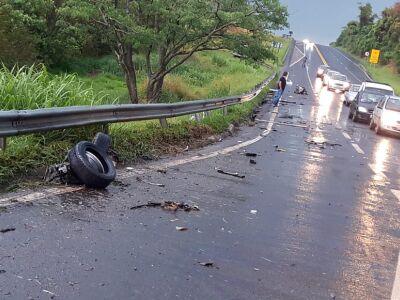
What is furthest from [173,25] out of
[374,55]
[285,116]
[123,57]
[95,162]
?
[374,55]

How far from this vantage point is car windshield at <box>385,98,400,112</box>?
21.6m

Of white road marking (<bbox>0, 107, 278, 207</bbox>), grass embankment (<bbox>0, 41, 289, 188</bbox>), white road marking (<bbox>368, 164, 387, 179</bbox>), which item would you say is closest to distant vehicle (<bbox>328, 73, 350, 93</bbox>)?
grass embankment (<bbox>0, 41, 289, 188</bbox>)

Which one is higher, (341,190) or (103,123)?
(103,123)

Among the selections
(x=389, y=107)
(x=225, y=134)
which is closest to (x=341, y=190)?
(x=225, y=134)

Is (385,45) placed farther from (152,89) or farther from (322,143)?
(322,143)

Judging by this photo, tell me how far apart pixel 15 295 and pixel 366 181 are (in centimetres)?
799

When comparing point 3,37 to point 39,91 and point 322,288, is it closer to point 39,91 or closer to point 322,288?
point 39,91

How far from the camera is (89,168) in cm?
656

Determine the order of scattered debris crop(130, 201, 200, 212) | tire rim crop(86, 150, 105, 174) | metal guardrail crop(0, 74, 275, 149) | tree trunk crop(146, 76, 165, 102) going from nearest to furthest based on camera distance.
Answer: scattered debris crop(130, 201, 200, 212) < metal guardrail crop(0, 74, 275, 149) < tire rim crop(86, 150, 105, 174) < tree trunk crop(146, 76, 165, 102)

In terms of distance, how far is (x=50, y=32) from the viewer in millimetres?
40188

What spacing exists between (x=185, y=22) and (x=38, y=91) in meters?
14.7

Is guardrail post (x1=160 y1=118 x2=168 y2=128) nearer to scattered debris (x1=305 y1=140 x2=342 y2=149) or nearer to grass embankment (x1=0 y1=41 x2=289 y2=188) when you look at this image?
grass embankment (x1=0 y1=41 x2=289 y2=188)

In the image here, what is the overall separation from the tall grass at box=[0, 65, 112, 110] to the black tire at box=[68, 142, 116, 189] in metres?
1.73

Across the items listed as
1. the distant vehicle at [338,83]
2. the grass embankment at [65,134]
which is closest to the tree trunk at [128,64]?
the grass embankment at [65,134]
